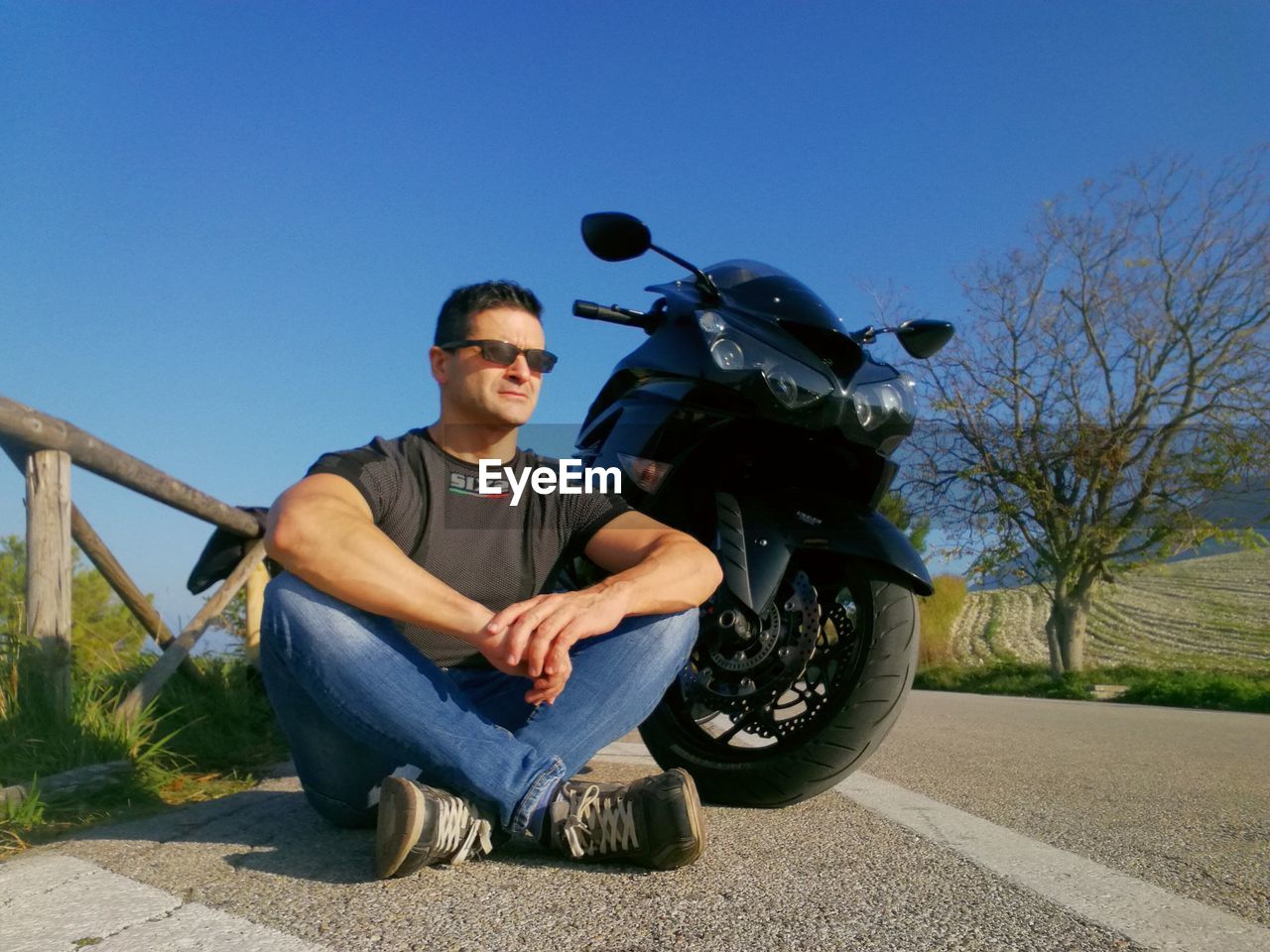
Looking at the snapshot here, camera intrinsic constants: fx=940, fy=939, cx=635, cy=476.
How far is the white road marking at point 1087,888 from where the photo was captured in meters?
1.42

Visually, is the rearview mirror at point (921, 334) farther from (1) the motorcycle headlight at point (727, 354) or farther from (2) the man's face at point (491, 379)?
(2) the man's face at point (491, 379)

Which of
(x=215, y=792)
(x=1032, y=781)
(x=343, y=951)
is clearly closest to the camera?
(x=343, y=951)

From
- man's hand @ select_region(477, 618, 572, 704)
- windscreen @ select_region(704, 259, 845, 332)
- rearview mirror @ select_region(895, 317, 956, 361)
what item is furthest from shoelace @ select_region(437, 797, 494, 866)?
rearview mirror @ select_region(895, 317, 956, 361)

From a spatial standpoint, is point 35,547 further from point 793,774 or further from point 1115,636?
point 1115,636

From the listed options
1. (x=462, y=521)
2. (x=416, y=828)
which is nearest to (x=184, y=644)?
(x=462, y=521)

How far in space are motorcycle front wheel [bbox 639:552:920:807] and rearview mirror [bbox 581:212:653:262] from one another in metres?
0.93

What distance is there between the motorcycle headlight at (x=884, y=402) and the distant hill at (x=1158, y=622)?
780 inches

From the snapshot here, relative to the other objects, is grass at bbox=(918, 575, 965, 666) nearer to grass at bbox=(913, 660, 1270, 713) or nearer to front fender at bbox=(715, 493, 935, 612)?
grass at bbox=(913, 660, 1270, 713)

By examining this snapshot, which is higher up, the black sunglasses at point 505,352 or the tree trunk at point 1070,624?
the black sunglasses at point 505,352

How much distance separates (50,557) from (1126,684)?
1680 centimetres

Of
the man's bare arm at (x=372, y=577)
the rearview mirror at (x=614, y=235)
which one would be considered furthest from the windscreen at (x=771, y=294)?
the man's bare arm at (x=372, y=577)

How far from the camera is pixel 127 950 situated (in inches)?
52.5

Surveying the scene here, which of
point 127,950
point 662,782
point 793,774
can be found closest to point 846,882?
point 662,782

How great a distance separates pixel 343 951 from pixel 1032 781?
96.8 inches
